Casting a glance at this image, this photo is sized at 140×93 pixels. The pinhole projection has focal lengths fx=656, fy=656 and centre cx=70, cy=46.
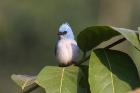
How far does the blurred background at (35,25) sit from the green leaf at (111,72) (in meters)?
10.1

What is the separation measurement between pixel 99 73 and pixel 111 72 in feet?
0.16

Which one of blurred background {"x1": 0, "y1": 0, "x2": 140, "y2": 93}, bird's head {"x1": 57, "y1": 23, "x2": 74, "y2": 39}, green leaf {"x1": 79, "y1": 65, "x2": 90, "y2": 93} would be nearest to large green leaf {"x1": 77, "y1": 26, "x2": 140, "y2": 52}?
green leaf {"x1": 79, "y1": 65, "x2": 90, "y2": 93}

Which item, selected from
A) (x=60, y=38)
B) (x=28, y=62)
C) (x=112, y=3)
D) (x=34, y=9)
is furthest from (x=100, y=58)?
(x=112, y=3)

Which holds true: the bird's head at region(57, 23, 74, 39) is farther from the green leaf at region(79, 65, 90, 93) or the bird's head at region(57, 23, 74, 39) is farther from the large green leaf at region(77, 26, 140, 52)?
the green leaf at region(79, 65, 90, 93)

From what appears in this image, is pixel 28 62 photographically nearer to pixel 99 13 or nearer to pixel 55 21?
pixel 55 21

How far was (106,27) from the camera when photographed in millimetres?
2219

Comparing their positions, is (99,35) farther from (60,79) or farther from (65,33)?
(65,33)

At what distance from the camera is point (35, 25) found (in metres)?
13.6

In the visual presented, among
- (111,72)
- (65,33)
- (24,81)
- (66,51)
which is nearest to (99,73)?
(111,72)

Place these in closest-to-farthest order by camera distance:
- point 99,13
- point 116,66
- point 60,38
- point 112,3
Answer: point 116,66 < point 60,38 < point 99,13 < point 112,3

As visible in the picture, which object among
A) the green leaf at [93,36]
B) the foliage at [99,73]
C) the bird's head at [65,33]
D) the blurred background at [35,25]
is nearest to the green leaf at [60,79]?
the foliage at [99,73]

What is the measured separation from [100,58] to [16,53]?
11.3 m

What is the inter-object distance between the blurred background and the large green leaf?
993 cm

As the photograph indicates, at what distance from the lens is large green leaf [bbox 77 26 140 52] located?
208 cm
